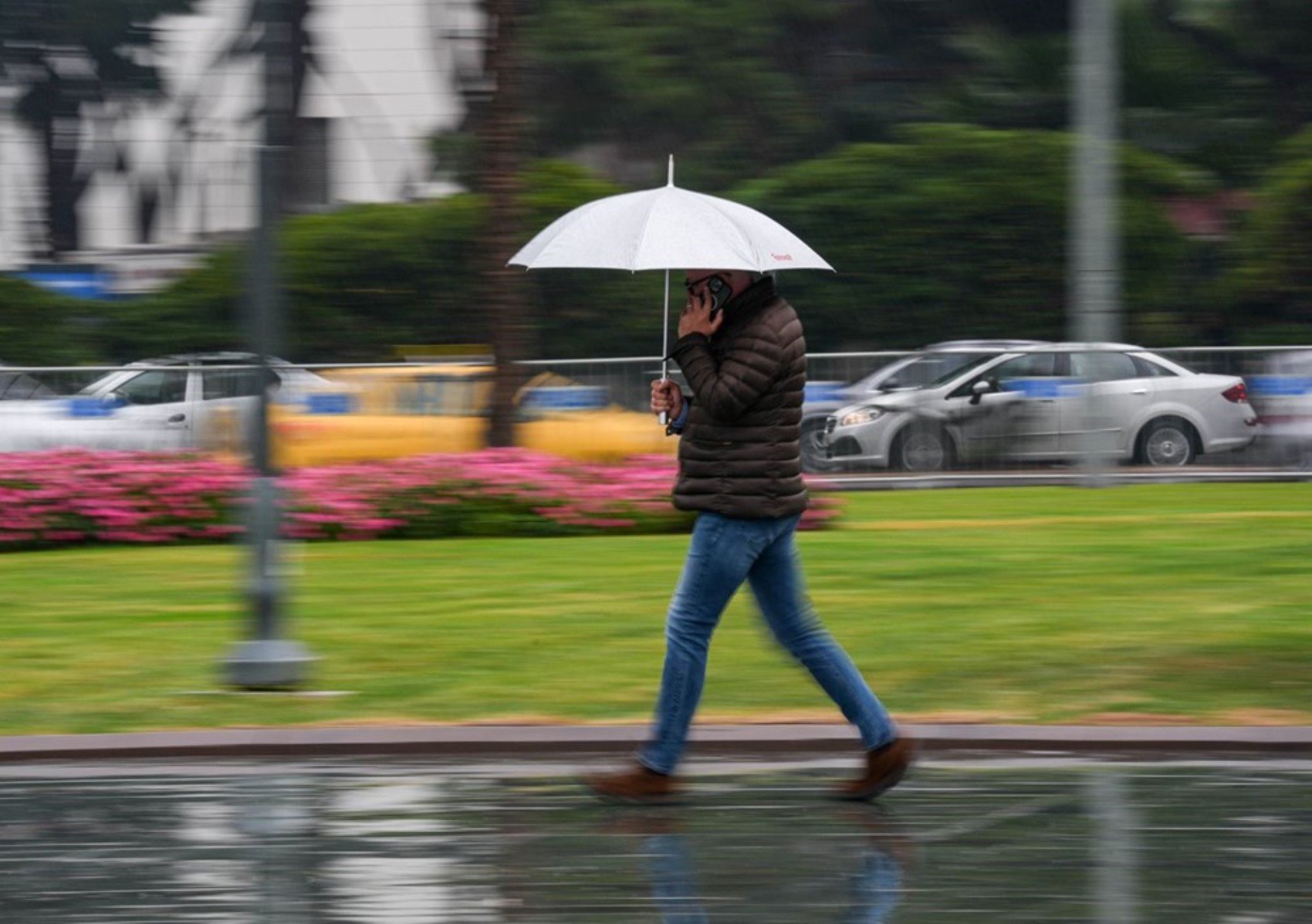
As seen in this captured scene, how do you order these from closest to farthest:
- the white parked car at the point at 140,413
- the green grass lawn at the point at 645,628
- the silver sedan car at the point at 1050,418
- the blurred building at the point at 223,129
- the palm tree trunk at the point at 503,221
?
the green grass lawn at the point at 645,628, the palm tree trunk at the point at 503,221, the white parked car at the point at 140,413, the silver sedan car at the point at 1050,418, the blurred building at the point at 223,129

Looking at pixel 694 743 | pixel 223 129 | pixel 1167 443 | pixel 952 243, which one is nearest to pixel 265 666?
pixel 694 743

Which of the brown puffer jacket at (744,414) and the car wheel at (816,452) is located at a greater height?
the brown puffer jacket at (744,414)

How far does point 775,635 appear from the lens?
6707 mm

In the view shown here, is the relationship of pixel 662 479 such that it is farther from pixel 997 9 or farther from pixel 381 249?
pixel 997 9

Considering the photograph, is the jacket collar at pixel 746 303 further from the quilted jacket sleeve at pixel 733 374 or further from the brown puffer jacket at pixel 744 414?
the quilted jacket sleeve at pixel 733 374

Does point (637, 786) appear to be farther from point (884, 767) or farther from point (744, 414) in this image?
point (744, 414)

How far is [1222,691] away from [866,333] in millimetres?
19939

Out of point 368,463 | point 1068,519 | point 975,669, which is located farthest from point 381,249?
point 975,669

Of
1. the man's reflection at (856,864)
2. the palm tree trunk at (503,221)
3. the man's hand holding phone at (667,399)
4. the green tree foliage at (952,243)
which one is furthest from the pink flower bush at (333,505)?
the green tree foliage at (952,243)

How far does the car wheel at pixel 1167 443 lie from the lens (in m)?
19.6

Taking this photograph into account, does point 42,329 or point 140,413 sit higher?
point 42,329

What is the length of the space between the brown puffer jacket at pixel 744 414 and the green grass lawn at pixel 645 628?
1838 millimetres

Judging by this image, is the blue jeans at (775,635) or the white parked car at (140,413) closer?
the blue jeans at (775,635)

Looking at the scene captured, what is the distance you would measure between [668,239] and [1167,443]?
1416cm
